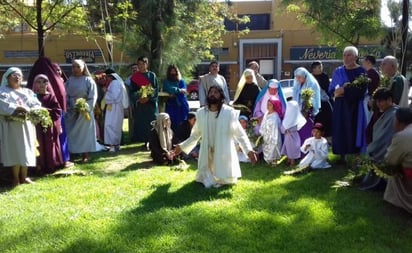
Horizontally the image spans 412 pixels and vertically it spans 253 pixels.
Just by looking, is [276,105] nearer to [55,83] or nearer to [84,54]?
[55,83]

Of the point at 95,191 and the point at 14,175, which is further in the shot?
the point at 14,175

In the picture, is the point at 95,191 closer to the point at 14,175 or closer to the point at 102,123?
the point at 14,175

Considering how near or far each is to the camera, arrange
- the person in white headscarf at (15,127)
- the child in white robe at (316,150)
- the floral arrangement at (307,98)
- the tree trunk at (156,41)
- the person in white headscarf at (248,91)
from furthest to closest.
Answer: the tree trunk at (156,41)
the person in white headscarf at (248,91)
the floral arrangement at (307,98)
the child in white robe at (316,150)
the person in white headscarf at (15,127)

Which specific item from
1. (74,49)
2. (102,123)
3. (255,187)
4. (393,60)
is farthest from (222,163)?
(74,49)

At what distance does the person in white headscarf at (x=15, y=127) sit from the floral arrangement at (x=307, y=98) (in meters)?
4.33

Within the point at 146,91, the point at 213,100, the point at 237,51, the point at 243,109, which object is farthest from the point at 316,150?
the point at 237,51

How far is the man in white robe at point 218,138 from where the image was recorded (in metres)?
6.04

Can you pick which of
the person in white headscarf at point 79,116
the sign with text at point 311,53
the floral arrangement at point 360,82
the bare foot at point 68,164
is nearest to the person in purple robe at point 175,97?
the person in white headscarf at point 79,116

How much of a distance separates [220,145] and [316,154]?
76.2 inches

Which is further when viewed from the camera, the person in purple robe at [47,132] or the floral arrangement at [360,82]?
the person in purple robe at [47,132]

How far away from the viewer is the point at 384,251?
165 inches

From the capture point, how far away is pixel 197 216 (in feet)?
16.6

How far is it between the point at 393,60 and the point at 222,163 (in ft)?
9.81

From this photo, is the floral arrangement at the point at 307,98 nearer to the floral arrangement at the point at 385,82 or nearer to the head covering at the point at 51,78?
the floral arrangement at the point at 385,82
